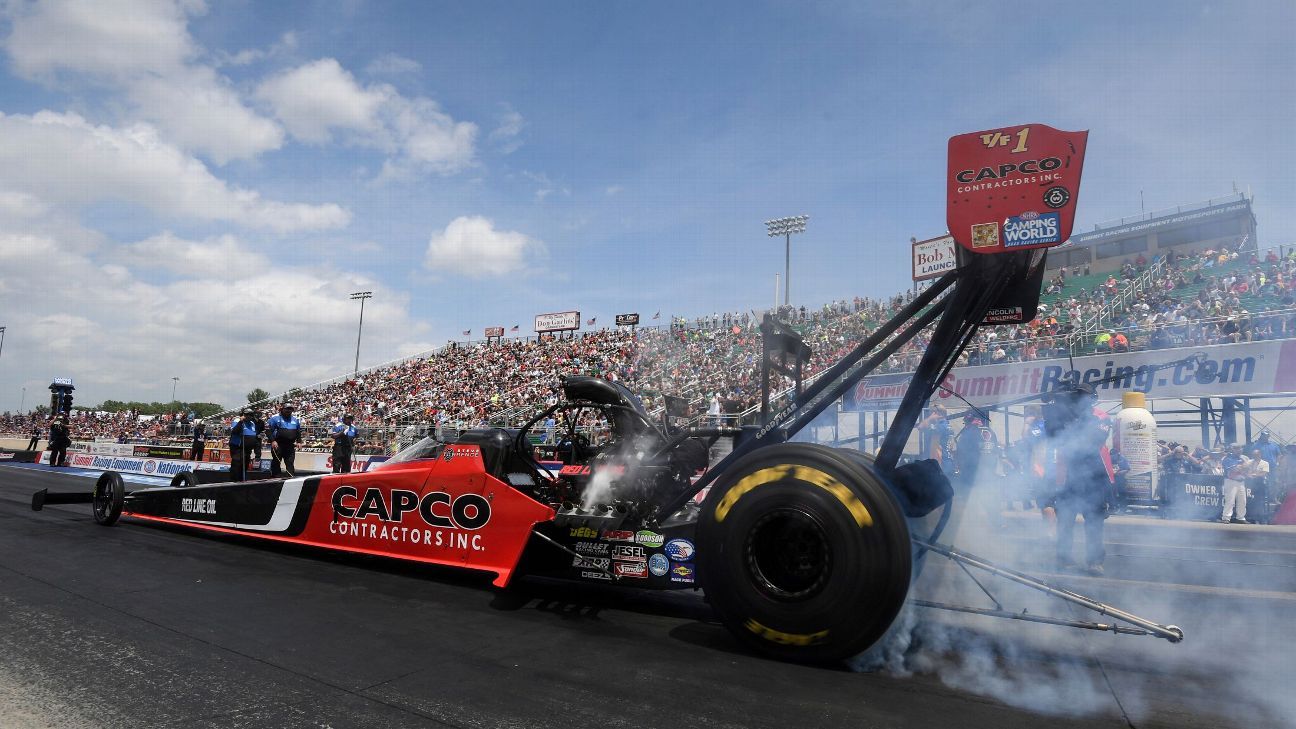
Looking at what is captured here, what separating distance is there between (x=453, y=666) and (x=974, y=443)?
19.2 feet

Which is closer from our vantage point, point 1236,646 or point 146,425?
point 1236,646

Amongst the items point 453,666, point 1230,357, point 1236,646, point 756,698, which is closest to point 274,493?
point 453,666

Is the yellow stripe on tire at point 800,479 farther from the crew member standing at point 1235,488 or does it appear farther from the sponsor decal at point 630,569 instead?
the crew member standing at point 1235,488

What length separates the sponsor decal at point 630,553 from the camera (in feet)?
16.3

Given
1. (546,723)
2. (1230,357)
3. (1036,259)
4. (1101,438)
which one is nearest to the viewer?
(546,723)

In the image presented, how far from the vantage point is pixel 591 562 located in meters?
5.16

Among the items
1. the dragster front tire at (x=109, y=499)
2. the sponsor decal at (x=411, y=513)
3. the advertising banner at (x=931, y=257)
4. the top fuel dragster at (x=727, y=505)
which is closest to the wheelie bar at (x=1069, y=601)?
the top fuel dragster at (x=727, y=505)

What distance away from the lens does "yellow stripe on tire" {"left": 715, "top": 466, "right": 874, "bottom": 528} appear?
12.5ft

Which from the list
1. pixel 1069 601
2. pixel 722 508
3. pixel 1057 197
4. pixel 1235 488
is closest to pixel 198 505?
pixel 722 508

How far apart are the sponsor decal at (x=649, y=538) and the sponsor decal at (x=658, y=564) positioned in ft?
0.27

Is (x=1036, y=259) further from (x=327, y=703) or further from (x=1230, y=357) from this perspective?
(x=1230, y=357)

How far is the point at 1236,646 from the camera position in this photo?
445 centimetres

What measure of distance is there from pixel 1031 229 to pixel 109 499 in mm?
10365

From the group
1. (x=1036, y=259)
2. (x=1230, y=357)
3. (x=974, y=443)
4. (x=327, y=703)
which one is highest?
(x=1230, y=357)
